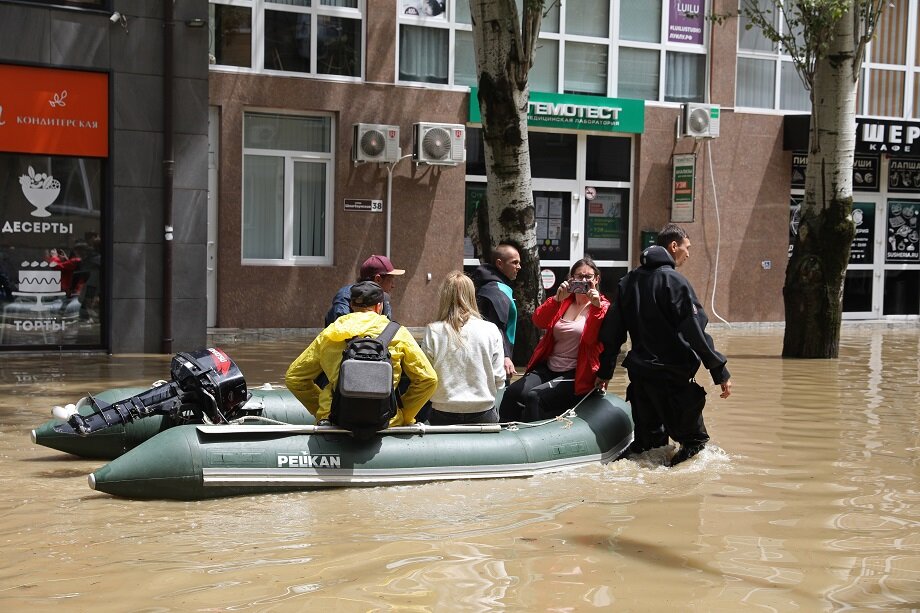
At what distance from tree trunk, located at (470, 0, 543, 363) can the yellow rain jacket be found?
609cm

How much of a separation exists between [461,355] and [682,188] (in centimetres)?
1317

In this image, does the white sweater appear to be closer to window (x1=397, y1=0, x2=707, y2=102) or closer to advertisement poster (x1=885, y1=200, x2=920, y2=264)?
window (x1=397, y1=0, x2=707, y2=102)

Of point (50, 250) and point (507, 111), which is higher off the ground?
point (507, 111)

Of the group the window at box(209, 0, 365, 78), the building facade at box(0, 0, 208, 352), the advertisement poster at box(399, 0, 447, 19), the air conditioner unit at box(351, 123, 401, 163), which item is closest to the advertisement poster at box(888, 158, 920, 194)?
the advertisement poster at box(399, 0, 447, 19)

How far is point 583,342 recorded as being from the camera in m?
8.70

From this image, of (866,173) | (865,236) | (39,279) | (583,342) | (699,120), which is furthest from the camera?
(865,236)

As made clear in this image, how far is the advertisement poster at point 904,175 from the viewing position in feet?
74.2

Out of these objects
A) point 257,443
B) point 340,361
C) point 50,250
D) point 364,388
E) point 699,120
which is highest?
point 699,120

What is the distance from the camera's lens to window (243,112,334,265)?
1794cm

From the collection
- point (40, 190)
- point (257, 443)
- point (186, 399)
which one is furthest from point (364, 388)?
point (40, 190)

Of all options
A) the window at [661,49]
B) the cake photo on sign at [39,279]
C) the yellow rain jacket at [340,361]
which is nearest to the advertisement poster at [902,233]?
the window at [661,49]

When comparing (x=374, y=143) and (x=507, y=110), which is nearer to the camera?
(x=507, y=110)

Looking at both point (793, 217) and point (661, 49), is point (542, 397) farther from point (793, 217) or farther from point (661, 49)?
point (793, 217)

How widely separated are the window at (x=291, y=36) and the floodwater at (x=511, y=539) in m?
9.40
